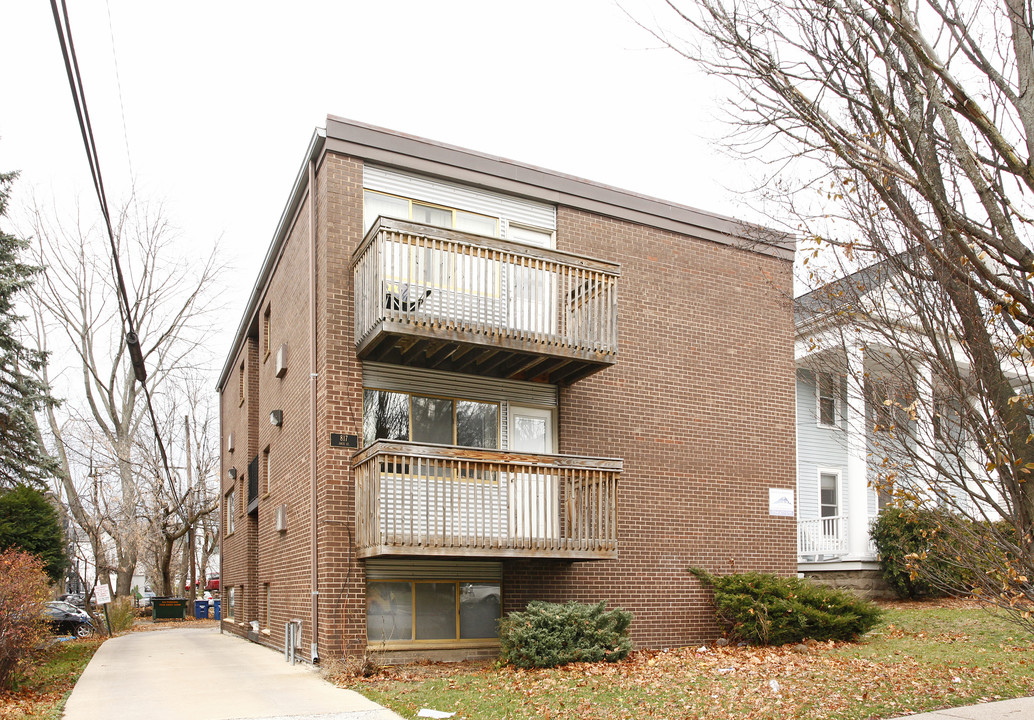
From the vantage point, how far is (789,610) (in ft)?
46.3

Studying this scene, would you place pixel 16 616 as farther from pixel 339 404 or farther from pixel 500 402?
pixel 500 402

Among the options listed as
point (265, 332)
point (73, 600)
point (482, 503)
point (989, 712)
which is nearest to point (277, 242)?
point (265, 332)

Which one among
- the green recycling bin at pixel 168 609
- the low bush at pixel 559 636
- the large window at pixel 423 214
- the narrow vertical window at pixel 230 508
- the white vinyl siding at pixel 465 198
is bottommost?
the green recycling bin at pixel 168 609

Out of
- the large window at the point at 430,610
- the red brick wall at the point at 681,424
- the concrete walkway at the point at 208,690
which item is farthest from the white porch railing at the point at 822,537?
the concrete walkway at the point at 208,690

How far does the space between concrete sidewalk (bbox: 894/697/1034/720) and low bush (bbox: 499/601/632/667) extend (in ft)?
14.0

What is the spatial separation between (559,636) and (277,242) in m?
10.00

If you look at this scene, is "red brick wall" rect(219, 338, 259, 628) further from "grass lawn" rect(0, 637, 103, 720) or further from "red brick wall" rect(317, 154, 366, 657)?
"red brick wall" rect(317, 154, 366, 657)

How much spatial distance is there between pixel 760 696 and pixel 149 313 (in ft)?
110

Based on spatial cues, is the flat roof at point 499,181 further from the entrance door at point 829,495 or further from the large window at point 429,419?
the entrance door at point 829,495

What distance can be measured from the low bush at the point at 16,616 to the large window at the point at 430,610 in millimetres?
4356

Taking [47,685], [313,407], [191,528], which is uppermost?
[313,407]

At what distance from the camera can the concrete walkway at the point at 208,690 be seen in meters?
9.62

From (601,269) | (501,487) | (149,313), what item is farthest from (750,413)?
(149,313)

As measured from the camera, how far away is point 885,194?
6.84m
